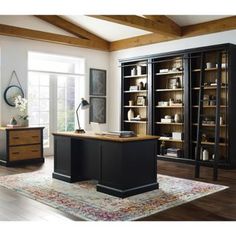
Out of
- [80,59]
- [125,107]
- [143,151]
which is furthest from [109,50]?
[143,151]

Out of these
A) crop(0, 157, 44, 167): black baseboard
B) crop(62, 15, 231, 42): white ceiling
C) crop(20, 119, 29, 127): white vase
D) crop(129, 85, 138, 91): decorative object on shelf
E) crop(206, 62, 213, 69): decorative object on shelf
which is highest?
A: crop(62, 15, 231, 42): white ceiling

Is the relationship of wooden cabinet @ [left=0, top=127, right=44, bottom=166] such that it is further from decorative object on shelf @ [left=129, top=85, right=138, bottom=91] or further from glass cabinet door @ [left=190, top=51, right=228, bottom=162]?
glass cabinet door @ [left=190, top=51, right=228, bottom=162]

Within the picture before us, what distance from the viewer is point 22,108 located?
23.0 ft

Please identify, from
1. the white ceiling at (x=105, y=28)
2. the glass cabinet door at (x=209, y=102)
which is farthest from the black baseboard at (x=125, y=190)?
the white ceiling at (x=105, y=28)

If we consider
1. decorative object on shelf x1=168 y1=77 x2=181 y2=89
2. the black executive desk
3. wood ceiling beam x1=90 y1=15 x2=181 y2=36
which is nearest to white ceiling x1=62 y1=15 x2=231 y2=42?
wood ceiling beam x1=90 y1=15 x2=181 y2=36

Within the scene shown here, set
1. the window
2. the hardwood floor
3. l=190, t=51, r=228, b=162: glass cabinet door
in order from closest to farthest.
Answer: the hardwood floor → l=190, t=51, r=228, b=162: glass cabinet door → the window

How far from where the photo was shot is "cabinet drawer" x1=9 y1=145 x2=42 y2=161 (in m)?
6.50

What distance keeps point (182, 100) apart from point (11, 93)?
3.63m

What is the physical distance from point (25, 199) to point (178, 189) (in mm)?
2046

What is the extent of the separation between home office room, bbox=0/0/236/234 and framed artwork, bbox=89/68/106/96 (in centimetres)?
3

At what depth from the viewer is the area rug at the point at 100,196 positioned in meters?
3.57

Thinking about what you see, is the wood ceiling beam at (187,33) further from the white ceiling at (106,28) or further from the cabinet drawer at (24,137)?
the cabinet drawer at (24,137)

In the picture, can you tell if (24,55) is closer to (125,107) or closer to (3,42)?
(3,42)
